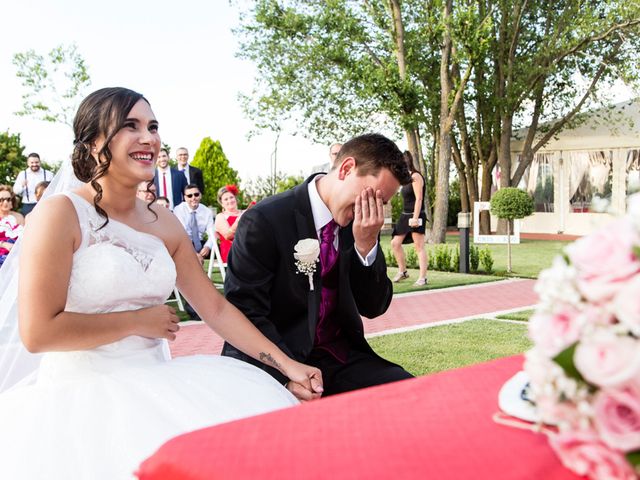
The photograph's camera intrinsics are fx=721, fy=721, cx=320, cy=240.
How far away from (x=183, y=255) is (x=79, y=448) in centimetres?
105

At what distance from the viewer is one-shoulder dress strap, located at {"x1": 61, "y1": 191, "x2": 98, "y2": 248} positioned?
8.86ft

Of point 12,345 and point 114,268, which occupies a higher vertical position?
point 114,268

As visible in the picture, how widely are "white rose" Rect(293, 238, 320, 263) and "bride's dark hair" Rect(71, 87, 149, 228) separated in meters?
0.97

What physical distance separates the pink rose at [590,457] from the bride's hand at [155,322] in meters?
1.80

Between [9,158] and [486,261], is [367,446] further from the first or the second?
[9,158]

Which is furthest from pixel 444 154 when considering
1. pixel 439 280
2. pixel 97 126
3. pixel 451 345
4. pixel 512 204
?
pixel 97 126

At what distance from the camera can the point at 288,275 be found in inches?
136

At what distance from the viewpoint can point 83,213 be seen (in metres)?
2.73

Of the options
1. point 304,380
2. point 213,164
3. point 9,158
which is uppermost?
point 9,158

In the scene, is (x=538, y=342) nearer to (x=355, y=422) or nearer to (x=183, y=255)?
(x=355, y=422)

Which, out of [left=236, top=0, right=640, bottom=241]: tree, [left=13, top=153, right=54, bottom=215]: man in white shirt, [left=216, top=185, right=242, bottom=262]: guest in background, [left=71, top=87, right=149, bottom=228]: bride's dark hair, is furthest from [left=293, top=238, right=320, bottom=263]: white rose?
[left=236, top=0, right=640, bottom=241]: tree

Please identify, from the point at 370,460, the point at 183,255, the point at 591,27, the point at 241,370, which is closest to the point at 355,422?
the point at 370,460

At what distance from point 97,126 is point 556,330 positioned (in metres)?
2.11

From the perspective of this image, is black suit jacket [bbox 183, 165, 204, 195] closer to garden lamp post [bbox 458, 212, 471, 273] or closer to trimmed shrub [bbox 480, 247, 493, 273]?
garden lamp post [bbox 458, 212, 471, 273]
